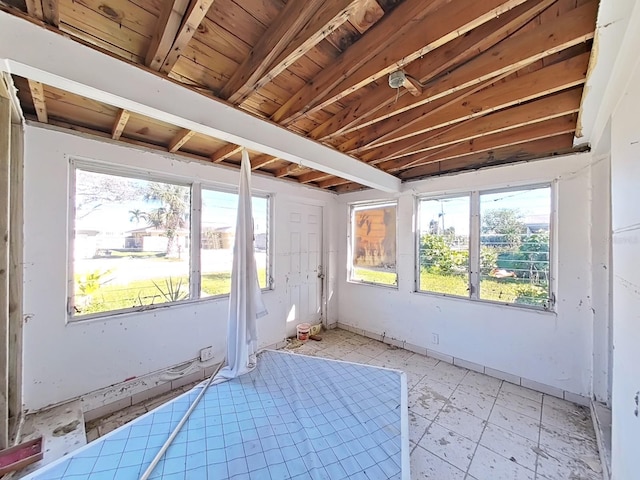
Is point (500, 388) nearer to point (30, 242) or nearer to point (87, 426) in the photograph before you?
point (87, 426)

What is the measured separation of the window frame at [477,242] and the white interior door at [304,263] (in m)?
1.54

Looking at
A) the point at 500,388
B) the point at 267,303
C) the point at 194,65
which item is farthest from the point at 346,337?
the point at 194,65

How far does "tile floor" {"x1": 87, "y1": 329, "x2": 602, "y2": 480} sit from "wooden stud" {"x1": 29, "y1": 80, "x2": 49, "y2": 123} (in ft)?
7.73

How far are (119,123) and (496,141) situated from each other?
314cm

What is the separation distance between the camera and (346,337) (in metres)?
3.93

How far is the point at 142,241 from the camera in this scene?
97.3 inches

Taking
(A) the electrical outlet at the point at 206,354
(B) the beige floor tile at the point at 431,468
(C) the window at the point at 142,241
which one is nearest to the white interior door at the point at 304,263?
(C) the window at the point at 142,241

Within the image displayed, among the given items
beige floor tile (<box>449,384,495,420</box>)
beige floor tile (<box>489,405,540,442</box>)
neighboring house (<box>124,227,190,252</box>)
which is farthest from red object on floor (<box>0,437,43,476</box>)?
beige floor tile (<box>489,405,540,442</box>)

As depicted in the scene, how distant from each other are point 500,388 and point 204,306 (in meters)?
3.15

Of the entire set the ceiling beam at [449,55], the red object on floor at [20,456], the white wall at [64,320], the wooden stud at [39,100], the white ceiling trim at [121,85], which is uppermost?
the ceiling beam at [449,55]

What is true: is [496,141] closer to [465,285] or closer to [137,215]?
[465,285]

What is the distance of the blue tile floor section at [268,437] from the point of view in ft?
4.12

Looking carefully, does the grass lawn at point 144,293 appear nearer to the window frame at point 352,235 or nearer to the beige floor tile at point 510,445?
the window frame at point 352,235

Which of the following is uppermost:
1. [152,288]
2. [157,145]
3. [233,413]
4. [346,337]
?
[157,145]
